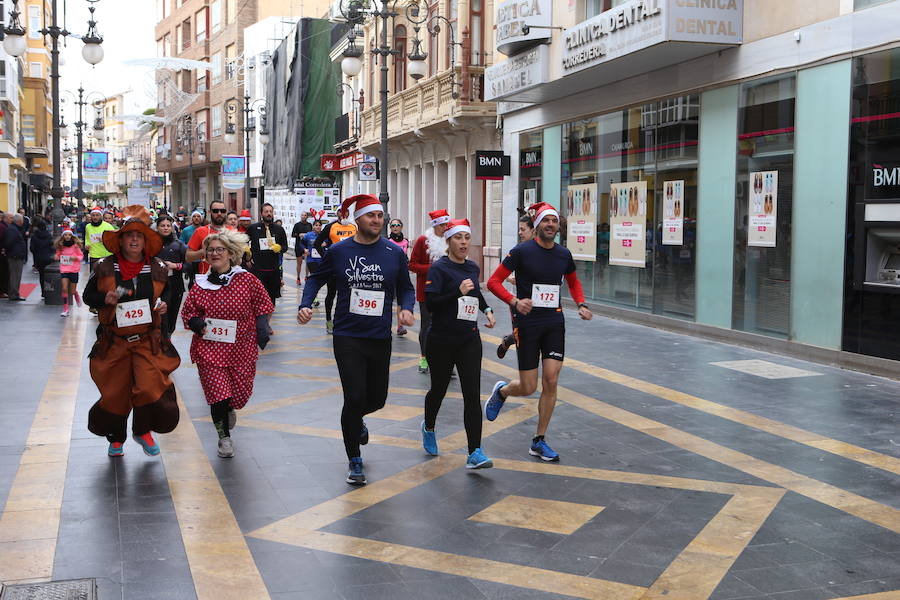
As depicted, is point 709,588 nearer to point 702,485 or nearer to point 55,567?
point 702,485

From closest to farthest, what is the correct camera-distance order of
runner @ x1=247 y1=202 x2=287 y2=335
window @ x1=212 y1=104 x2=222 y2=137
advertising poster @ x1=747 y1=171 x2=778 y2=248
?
advertising poster @ x1=747 y1=171 x2=778 y2=248, runner @ x1=247 y1=202 x2=287 y2=335, window @ x1=212 y1=104 x2=222 y2=137

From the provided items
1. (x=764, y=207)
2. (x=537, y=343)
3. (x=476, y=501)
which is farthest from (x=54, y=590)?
(x=764, y=207)

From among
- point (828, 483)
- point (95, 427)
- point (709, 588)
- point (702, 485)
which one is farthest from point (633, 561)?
point (95, 427)

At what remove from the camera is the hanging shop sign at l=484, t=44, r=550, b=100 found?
1784cm

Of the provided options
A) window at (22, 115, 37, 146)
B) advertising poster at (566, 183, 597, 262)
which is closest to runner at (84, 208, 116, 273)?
advertising poster at (566, 183, 597, 262)

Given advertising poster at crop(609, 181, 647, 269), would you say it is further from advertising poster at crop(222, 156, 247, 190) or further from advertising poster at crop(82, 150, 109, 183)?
advertising poster at crop(222, 156, 247, 190)

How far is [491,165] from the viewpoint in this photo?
21391 millimetres

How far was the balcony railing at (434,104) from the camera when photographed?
23.3 metres

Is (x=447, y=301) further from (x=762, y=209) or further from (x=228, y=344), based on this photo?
(x=762, y=209)

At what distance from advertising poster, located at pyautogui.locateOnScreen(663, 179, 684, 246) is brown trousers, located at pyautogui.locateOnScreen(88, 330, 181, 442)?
989cm

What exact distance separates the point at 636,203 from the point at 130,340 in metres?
11.1

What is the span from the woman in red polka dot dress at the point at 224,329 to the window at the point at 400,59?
25.2 metres

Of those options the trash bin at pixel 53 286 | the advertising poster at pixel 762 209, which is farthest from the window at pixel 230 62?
the advertising poster at pixel 762 209

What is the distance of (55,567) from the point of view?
4758 mm
